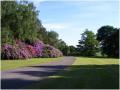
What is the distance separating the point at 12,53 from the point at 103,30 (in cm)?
7448

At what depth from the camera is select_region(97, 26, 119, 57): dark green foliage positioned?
10306cm

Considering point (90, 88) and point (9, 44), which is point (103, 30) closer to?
point (9, 44)

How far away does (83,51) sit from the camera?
127 m

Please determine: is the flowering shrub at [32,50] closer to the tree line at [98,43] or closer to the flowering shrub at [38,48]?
the flowering shrub at [38,48]

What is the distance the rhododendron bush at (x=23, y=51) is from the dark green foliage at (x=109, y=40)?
3138 cm

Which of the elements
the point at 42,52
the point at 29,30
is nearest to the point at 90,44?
the point at 42,52

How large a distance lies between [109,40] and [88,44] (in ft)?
60.3

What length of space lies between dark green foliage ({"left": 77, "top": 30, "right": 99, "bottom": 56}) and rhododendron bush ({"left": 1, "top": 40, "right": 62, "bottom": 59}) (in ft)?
175

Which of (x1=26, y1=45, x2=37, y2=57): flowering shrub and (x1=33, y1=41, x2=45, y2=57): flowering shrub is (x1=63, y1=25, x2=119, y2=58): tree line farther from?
(x1=26, y1=45, x2=37, y2=57): flowering shrub

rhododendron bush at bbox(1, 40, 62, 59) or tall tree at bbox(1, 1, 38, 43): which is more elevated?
tall tree at bbox(1, 1, 38, 43)

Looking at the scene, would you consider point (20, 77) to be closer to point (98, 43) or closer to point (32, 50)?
point (32, 50)

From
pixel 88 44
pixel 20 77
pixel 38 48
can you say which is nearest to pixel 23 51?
pixel 38 48

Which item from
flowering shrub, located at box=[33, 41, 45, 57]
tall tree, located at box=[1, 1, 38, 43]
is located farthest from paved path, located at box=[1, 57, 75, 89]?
flowering shrub, located at box=[33, 41, 45, 57]

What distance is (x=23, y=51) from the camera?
54.8 meters
